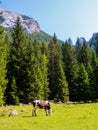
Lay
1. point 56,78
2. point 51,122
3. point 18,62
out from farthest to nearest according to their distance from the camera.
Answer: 1. point 56,78
2. point 18,62
3. point 51,122

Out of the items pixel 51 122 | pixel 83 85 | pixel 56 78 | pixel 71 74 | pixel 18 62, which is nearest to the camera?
pixel 51 122

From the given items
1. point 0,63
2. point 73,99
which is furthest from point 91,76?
point 0,63

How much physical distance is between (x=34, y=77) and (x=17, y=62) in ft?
17.8

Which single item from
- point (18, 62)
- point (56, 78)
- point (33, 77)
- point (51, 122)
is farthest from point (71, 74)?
point (51, 122)

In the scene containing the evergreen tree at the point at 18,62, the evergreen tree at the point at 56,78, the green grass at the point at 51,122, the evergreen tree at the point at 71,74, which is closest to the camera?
the green grass at the point at 51,122

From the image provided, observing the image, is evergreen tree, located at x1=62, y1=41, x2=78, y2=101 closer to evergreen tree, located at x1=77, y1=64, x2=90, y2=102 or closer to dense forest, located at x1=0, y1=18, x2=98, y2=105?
dense forest, located at x1=0, y1=18, x2=98, y2=105

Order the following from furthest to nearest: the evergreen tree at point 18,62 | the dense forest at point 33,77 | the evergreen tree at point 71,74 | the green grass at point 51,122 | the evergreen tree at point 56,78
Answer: the evergreen tree at point 71,74 < the evergreen tree at point 56,78 < the evergreen tree at point 18,62 < the dense forest at point 33,77 < the green grass at point 51,122

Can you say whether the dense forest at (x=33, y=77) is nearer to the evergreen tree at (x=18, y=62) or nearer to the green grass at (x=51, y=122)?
the evergreen tree at (x=18, y=62)

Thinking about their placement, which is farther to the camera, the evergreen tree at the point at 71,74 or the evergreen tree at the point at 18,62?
the evergreen tree at the point at 71,74

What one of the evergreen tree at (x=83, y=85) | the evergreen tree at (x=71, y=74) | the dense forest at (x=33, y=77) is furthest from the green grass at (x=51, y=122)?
the evergreen tree at (x=71, y=74)

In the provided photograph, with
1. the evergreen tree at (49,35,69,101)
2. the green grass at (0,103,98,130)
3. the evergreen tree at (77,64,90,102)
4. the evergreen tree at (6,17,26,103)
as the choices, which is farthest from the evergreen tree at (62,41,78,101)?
the green grass at (0,103,98,130)

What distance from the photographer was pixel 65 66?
100m

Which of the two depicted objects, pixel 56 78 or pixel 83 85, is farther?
pixel 56 78

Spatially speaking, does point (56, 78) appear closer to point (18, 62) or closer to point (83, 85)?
point (83, 85)
